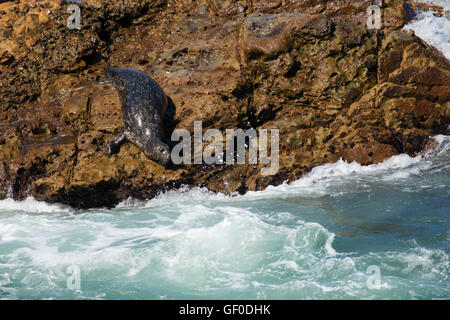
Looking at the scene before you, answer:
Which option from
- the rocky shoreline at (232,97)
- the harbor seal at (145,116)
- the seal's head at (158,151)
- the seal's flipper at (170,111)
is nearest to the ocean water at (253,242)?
the rocky shoreline at (232,97)

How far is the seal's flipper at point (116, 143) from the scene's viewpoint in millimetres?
6047

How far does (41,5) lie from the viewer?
757 cm

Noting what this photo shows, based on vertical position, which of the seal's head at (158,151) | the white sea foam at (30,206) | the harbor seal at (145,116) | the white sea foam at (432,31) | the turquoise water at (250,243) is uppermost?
the white sea foam at (432,31)

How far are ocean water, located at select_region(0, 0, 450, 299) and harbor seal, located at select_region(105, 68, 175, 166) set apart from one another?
675 mm

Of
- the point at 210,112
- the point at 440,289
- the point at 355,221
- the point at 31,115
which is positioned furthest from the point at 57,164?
the point at 440,289

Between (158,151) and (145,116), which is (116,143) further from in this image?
(158,151)

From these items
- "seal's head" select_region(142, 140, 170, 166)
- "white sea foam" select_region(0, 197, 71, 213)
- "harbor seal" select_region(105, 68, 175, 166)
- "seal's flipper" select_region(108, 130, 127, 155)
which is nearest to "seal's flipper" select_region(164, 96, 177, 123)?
"harbor seal" select_region(105, 68, 175, 166)

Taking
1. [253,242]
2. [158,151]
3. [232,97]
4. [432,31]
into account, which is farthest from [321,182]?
[432,31]

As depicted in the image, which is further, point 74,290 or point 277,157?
point 277,157

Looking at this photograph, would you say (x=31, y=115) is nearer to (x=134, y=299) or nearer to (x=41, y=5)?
(x=41, y=5)

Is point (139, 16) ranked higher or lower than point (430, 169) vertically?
higher

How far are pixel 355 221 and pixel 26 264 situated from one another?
326cm

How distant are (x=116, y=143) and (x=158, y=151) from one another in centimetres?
65

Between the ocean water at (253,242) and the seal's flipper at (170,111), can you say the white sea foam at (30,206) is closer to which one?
the ocean water at (253,242)
